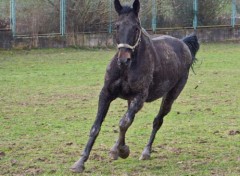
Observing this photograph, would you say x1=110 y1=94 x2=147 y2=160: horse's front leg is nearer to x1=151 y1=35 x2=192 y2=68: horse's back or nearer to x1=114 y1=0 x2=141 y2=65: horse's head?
x1=114 y1=0 x2=141 y2=65: horse's head

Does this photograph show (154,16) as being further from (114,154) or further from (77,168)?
(77,168)

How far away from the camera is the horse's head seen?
7.20m

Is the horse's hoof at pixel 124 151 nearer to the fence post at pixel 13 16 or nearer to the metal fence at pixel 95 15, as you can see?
the metal fence at pixel 95 15

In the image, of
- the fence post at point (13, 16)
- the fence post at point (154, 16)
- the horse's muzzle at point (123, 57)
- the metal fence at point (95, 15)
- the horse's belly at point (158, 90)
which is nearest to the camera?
the horse's muzzle at point (123, 57)

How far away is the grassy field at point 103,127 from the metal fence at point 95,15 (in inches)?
289

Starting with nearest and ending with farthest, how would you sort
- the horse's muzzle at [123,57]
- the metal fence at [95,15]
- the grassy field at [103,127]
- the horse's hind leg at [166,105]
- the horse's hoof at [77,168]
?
the horse's muzzle at [123,57]
the horse's hoof at [77,168]
the grassy field at [103,127]
the horse's hind leg at [166,105]
the metal fence at [95,15]

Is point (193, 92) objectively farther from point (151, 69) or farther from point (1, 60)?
point (1, 60)

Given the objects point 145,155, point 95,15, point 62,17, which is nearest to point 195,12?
point 95,15

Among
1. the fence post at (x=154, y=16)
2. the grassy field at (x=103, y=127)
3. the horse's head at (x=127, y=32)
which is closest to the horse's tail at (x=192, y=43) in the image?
the grassy field at (x=103, y=127)

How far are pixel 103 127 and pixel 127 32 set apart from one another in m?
3.51

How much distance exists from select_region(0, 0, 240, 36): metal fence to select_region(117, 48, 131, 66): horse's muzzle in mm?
19535

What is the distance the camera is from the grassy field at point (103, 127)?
7.79 meters

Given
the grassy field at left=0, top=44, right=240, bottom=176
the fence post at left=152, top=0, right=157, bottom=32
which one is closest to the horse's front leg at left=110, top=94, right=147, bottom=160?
the grassy field at left=0, top=44, right=240, bottom=176

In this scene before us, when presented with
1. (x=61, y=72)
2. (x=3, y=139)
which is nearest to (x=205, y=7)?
(x=61, y=72)
